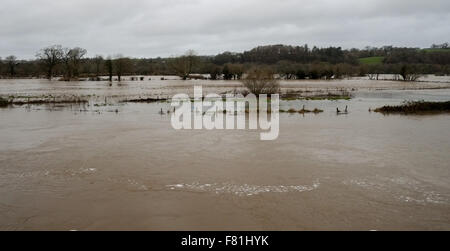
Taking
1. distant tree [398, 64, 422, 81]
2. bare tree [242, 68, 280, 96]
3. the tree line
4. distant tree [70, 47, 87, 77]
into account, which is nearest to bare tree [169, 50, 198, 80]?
the tree line

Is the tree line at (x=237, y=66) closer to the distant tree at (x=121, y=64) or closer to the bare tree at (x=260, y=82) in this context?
the distant tree at (x=121, y=64)

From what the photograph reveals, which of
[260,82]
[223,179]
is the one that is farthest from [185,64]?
[223,179]

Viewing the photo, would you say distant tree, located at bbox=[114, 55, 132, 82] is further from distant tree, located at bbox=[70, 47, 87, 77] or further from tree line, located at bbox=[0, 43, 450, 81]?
distant tree, located at bbox=[70, 47, 87, 77]

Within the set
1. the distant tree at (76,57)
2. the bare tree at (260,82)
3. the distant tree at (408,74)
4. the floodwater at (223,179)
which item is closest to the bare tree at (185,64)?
the distant tree at (76,57)

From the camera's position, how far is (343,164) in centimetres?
1317

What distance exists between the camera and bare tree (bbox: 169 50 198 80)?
87.0m

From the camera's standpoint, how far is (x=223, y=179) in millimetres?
11625

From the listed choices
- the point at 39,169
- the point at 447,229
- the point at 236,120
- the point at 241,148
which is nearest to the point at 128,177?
the point at 39,169

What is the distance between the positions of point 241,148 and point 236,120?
25.3 feet

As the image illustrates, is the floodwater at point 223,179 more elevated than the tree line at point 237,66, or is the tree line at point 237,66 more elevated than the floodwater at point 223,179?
the tree line at point 237,66

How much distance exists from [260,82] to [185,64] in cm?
5478

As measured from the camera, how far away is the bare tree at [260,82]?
35719mm

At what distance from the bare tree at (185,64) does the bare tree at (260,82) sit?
49760 mm

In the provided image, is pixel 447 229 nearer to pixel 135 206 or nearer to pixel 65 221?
pixel 135 206
